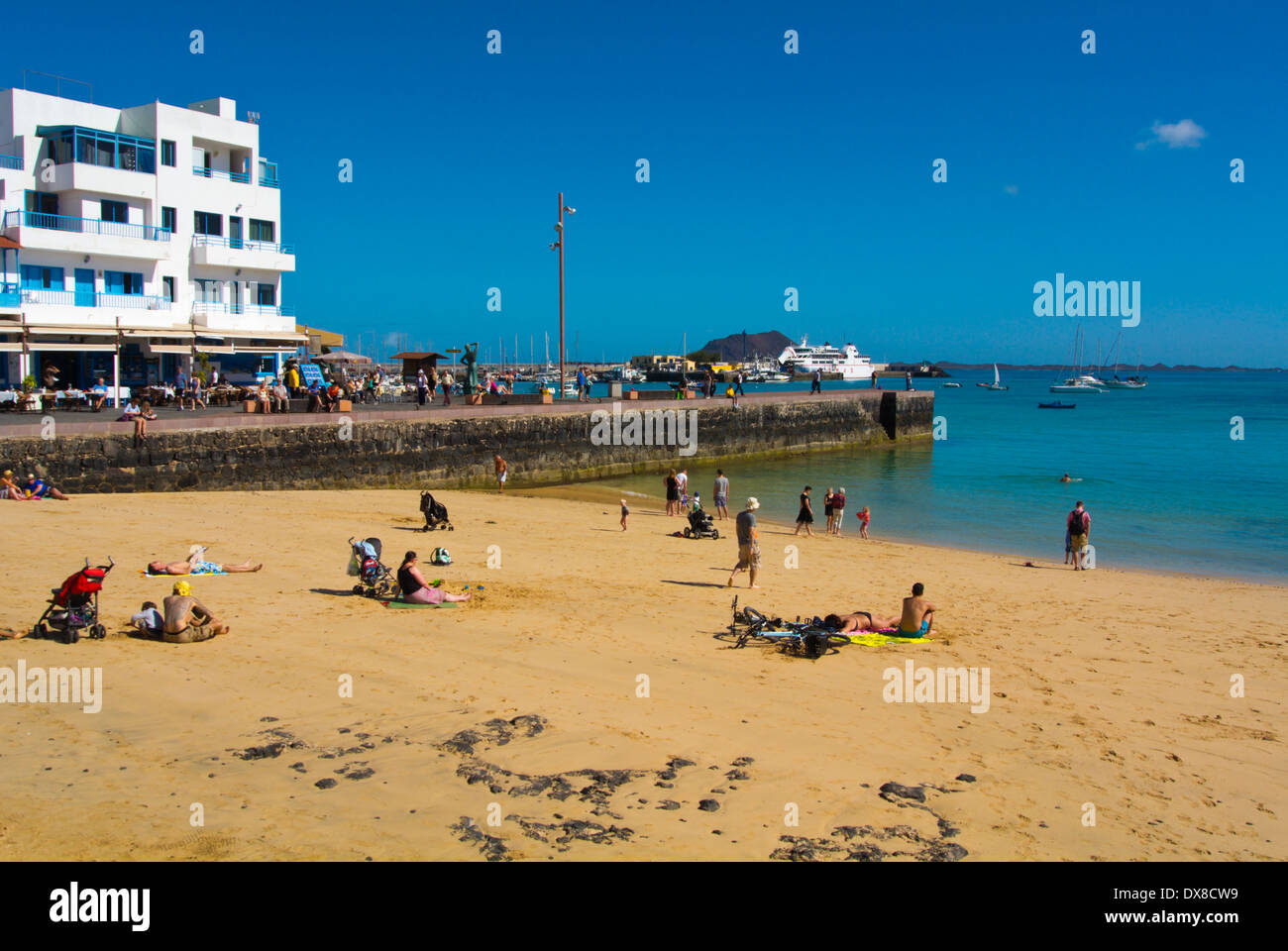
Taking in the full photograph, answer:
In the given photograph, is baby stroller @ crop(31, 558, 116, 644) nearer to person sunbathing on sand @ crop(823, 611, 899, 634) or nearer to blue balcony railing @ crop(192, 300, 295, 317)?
person sunbathing on sand @ crop(823, 611, 899, 634)

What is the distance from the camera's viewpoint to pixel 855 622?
10.7 metres

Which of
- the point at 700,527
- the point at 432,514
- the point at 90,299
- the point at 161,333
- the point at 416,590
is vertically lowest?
the point at 416,590

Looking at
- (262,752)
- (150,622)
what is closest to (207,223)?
(150,622)

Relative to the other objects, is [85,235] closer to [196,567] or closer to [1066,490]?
[196,567]

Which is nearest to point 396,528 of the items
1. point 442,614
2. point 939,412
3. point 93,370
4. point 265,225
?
point 442,614

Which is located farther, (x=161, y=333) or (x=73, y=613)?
(x=161, y=333)

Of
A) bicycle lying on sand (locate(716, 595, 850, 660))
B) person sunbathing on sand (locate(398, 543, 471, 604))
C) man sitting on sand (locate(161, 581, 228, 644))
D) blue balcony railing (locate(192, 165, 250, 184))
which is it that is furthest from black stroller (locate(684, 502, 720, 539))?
blue balcony railing (locate(192, 165, 250, 184))

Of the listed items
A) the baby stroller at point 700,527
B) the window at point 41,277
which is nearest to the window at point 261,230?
the window at point 41,277

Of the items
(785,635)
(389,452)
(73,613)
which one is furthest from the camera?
(389,452)

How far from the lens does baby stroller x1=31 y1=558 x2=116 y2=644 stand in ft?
28.2

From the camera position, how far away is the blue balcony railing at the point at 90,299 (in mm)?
28866

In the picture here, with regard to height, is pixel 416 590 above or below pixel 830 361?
below

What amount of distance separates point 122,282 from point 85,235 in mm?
2144

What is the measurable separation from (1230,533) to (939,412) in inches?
2948
